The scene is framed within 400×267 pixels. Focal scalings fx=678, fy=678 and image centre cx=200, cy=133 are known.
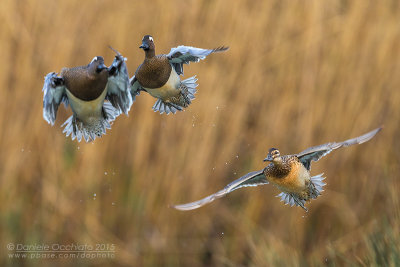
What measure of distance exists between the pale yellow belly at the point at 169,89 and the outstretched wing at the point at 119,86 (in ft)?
0.10

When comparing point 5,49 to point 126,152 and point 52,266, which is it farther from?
point 52,266

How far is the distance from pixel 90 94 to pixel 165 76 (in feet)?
0.32

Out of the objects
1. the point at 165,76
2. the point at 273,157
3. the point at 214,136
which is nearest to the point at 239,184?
the point at 273,157

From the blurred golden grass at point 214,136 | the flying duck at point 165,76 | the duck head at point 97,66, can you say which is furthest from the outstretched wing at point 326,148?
the blurred golden grass at point 214,136

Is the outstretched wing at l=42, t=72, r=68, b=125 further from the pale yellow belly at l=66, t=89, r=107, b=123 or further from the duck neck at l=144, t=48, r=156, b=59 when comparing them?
the duck neck at l=144, t=48, r=156, b=59

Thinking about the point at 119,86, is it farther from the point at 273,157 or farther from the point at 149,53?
the point at 273,157

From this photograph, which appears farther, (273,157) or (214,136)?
(214,136)

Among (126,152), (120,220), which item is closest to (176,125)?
(126,152)

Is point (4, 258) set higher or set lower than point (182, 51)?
higher

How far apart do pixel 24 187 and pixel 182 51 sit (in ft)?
9.65

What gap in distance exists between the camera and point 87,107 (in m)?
0.87

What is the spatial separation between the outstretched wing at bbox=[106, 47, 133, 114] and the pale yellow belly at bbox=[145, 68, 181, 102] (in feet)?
0.10

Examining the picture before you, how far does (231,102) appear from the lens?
3.47 meters

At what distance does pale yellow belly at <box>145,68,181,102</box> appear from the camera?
833 millimetres
